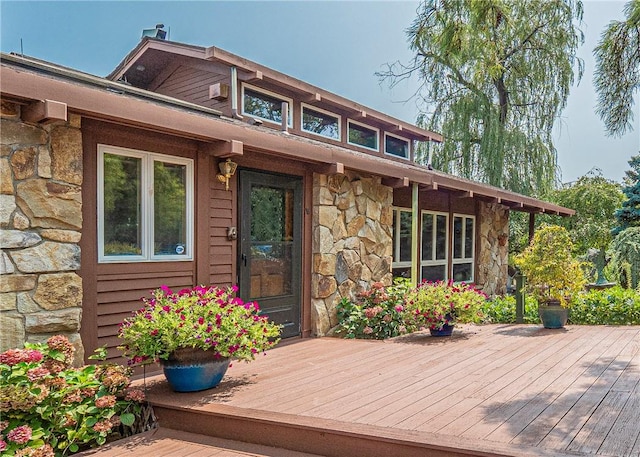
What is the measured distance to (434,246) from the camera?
31.1ft

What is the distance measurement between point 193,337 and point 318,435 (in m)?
1.12

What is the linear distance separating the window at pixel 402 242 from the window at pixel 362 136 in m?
1.64

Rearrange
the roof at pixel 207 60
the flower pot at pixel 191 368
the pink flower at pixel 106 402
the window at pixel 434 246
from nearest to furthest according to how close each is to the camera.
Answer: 1. the pink flower at pixel 106 402
2. the flower pot at pixel 191 368
3. the roof at pixel 207 60
4. the window at pixel 434 246

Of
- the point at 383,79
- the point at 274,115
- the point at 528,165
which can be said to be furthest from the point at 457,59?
the point at 274,115

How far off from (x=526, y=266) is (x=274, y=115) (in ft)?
13.6

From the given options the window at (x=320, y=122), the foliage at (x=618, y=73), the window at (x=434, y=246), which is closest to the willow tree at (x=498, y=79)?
the window at (x=434, y=246)

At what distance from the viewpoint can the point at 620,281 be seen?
11.3 metres

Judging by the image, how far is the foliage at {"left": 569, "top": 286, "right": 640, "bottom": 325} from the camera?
713cm

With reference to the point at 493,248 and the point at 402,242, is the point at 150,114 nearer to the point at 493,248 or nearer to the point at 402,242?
the point at 402,242

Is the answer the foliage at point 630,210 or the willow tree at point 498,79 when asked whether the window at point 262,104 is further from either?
the foliage at point 630,210

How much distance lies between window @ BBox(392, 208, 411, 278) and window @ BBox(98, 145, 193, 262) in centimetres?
439

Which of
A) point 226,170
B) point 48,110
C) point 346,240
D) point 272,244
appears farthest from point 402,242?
point 48,110

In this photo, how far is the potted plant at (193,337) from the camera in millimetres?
3475

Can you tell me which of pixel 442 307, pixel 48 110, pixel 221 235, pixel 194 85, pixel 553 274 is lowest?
pixel 442 307
